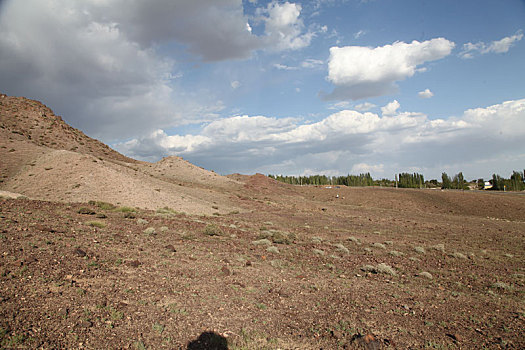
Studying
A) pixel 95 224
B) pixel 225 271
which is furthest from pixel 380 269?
pixel 95 224

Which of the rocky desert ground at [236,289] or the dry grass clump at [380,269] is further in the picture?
the dry grass clump at [380,269]

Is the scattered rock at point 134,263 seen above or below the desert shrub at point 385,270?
above

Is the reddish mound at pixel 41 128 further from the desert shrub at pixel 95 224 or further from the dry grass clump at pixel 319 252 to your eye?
the dry grass clump at pixel 319 252

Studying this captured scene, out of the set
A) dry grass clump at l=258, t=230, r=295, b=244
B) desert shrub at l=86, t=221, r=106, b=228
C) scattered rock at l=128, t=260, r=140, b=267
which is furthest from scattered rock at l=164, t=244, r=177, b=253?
dry grass clump at l=258, t=230, r=295, b=244

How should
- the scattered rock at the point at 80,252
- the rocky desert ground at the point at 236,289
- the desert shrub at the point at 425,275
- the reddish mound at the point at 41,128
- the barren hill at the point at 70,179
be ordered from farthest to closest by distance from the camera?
the reddish mound at the point at 41,128 → the barren hill at the point at 70,179 → the desert shrub at the point at 425,275 → the scattered rock at the point at 80,252 → the rocky desert ground at the point at 236,289

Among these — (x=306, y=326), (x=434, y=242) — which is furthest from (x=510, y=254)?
(x=306, y=326)

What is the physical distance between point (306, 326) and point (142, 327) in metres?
3.75

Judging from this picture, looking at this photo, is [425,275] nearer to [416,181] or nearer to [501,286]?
[501,286]

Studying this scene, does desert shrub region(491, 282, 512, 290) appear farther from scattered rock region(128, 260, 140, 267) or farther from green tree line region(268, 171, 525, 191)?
green tree line region(268, 171, 525, 191)

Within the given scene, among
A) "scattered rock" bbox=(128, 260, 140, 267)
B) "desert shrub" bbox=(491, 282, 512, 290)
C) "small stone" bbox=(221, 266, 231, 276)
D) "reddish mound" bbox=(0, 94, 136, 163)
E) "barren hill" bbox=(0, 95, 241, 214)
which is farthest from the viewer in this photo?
"reddish mound" bbox=(0, 94, 136, 163)

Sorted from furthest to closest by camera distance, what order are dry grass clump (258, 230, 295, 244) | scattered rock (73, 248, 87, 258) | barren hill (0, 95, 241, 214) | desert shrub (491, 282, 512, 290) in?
barren hill (0, 95, 241, 214)
dry grass clump (258, 230, 295, 244)
desert shrub (491, 282, 512, 290)
scattered rock (73, 248, 87, 258)

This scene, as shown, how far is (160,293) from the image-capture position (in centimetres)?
774

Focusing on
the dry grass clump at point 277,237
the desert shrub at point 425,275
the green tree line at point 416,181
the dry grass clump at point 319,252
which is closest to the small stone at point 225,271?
the dry grass clump at point 319,252

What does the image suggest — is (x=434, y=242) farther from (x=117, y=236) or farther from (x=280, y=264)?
(x=117, y=236)
